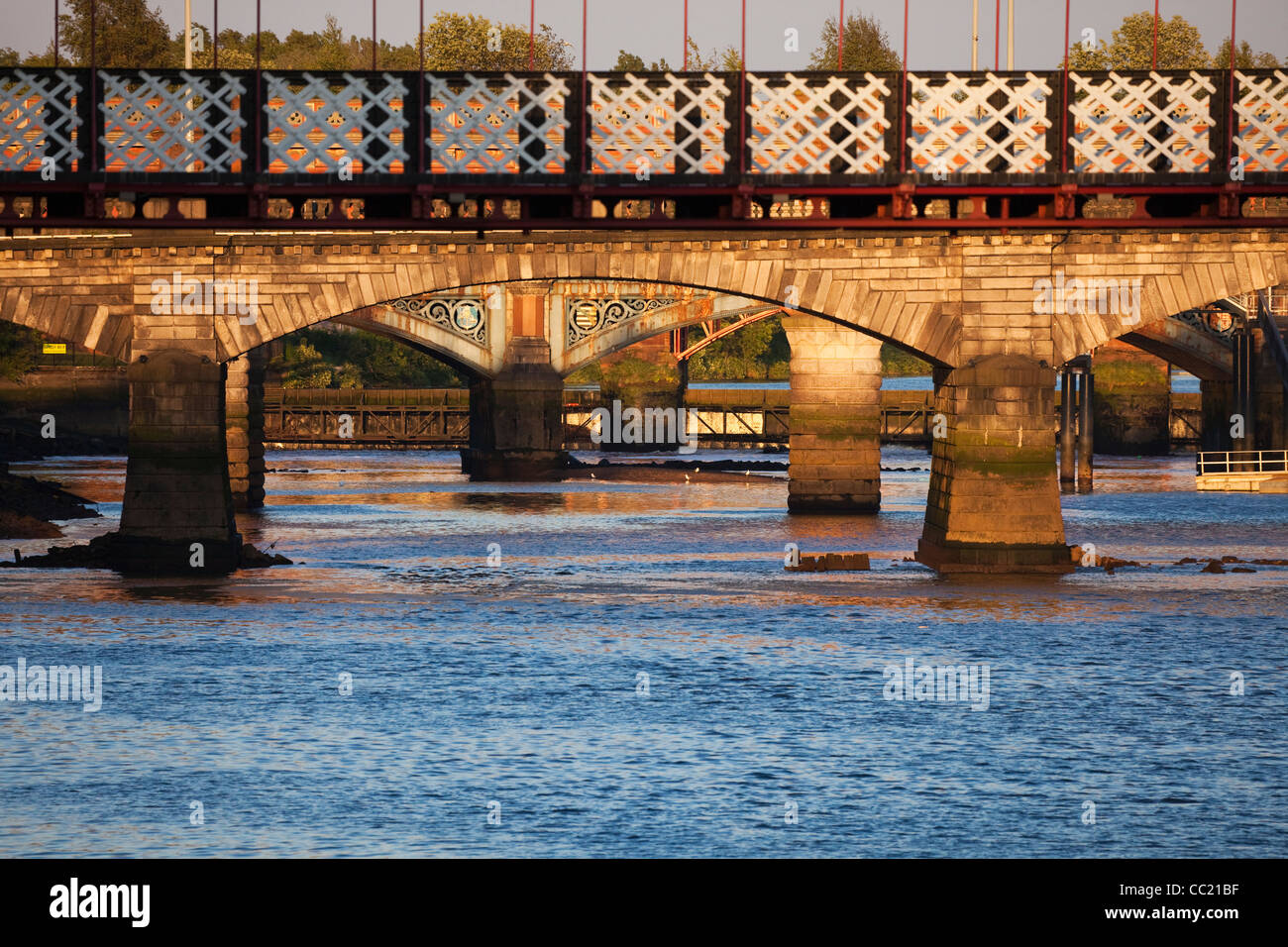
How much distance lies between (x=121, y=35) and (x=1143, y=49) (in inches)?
2446

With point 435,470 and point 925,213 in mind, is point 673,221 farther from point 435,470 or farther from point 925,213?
point 435,470

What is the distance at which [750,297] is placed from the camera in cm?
4312

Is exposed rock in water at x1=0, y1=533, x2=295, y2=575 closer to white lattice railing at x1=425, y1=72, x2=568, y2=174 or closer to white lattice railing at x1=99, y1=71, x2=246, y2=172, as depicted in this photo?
white lattice railing at x1=99, y1=71, x2=246, y2=172

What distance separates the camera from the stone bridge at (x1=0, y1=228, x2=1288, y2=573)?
41.4 metres

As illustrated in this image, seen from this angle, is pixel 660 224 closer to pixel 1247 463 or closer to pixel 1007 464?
pixel 1007 464

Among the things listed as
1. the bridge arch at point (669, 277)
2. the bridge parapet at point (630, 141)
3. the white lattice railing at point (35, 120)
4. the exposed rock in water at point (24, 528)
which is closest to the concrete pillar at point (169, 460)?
the bridge arch at point (669, 277)

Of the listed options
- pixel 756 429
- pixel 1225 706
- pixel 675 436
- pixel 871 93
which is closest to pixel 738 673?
pixel 1225 706

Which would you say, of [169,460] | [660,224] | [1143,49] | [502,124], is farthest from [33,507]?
[1143,49]

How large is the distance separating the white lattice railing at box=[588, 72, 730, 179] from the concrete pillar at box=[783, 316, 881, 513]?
56.2 ft

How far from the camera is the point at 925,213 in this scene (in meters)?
45.6

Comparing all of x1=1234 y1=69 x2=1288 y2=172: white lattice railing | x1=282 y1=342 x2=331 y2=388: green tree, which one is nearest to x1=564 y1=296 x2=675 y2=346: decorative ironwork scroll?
x1=1234 y1=69 x2=1288 y2=172: white lattice railing

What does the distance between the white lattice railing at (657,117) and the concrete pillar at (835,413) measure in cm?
1713

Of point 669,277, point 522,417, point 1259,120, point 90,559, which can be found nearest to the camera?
point 1259,120
